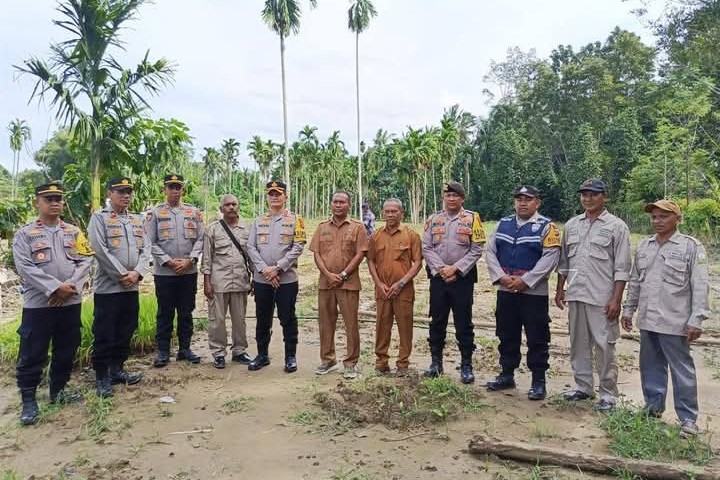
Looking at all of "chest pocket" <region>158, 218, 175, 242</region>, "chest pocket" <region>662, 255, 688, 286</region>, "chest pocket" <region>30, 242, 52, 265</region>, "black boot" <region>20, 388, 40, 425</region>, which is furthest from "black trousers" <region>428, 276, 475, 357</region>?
"black boot" <region>20, 388, 40, 425</region>

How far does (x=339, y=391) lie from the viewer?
446 cm

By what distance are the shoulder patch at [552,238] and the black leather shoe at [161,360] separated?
381cm

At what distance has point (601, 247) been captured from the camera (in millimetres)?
4199

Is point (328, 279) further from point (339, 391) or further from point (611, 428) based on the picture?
point (611, 428)

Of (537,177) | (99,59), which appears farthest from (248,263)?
(537,177)

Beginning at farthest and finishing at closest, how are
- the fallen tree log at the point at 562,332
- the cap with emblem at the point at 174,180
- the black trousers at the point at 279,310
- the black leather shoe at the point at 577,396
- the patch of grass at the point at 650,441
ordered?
1. the fallen tree log at the point at 562,332
2. the cap with emblem at the point at 174,180
3. the black trousers at the point at 279,310
4. the black leather shoe at the point at 577,396
5. the patch of grass at the point at 650,441

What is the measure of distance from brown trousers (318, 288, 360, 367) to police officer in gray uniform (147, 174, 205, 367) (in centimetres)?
136

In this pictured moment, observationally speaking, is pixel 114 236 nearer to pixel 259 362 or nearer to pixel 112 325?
pixel 112 325

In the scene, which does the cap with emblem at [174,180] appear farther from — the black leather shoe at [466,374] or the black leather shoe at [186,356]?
the black leather shoe at [466,374]

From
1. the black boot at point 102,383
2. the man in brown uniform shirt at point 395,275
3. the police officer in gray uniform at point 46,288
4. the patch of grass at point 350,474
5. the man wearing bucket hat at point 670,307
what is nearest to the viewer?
the patch of grass at point 350,474

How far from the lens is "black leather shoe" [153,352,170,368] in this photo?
17.5ft

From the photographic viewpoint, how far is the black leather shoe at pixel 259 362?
524 centimetres

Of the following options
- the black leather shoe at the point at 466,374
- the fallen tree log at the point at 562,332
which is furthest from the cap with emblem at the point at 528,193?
the fallen tree log at the point at 562,332

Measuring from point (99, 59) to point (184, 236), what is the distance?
439cm
